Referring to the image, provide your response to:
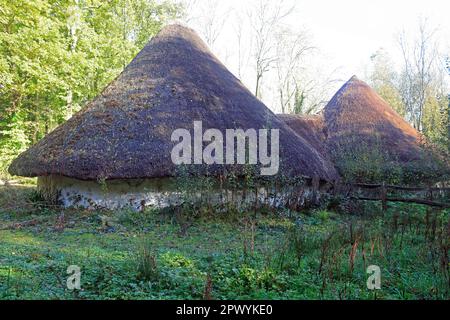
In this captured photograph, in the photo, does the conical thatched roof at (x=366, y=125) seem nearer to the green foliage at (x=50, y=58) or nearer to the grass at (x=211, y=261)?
the grass at (x=211, y=261)

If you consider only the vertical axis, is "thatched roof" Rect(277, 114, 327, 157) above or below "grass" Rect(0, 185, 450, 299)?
above

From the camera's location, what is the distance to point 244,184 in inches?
356

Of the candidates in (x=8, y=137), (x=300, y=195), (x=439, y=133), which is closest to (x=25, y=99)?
(x=8, y=137)

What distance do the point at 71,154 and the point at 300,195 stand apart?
521 cm

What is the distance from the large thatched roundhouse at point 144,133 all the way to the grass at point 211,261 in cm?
129

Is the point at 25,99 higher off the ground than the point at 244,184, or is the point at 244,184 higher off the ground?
the point at 25,99

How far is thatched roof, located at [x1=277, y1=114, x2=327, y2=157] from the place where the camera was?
15.1 m

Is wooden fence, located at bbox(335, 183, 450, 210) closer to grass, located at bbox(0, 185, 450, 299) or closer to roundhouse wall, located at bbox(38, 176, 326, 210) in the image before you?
grass, located at bbox(0, 185, 450, 299)

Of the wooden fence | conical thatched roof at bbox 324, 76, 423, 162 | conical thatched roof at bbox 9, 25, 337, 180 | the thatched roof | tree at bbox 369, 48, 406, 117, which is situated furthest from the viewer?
tree at bbox 369, 48, 406, 117

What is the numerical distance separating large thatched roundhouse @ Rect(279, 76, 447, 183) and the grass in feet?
18.6

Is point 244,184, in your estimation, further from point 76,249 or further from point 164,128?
point 76,249

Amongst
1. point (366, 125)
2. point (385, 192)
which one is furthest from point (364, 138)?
point (385, 192)

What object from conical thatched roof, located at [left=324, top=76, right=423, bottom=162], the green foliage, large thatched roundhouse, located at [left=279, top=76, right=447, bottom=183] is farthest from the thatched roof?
the green foliage
